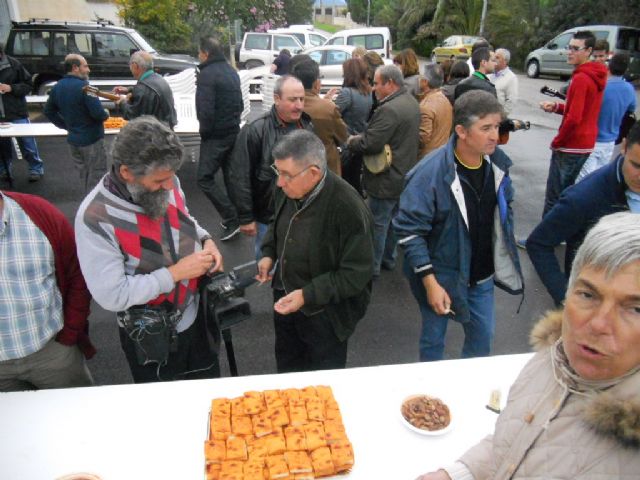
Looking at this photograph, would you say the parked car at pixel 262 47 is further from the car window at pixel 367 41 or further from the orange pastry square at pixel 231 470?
the orange pastry square at pixel 231 470

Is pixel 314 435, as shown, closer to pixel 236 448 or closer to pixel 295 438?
pixel 295 438

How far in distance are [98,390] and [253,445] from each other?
0.76 meters

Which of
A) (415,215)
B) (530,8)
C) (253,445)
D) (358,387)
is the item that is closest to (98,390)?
(253,445)

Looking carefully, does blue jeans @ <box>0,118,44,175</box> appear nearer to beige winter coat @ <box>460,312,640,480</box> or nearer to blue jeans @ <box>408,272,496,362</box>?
blue jeans @ <box>408,272,496,362</box>

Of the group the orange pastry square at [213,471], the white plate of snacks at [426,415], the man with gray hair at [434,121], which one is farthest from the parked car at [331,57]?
the orange pastry square at [213,471]

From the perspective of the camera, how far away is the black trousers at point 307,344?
8.11 ft

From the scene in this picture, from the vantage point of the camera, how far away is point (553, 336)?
3.74 feet

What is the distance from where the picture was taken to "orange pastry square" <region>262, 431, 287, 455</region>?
1594 millimetres

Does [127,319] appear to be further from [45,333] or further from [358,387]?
[358,387]

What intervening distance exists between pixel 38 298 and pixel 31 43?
10.7m

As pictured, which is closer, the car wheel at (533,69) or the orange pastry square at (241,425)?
the orange pastry square at (241,425)

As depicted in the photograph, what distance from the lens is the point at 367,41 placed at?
1473 cm

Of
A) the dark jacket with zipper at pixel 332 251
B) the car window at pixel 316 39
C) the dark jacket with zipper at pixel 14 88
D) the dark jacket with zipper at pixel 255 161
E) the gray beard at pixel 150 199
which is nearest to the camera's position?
the gray beard at pixel 150 199

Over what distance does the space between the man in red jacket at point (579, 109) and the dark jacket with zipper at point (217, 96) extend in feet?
10.8
